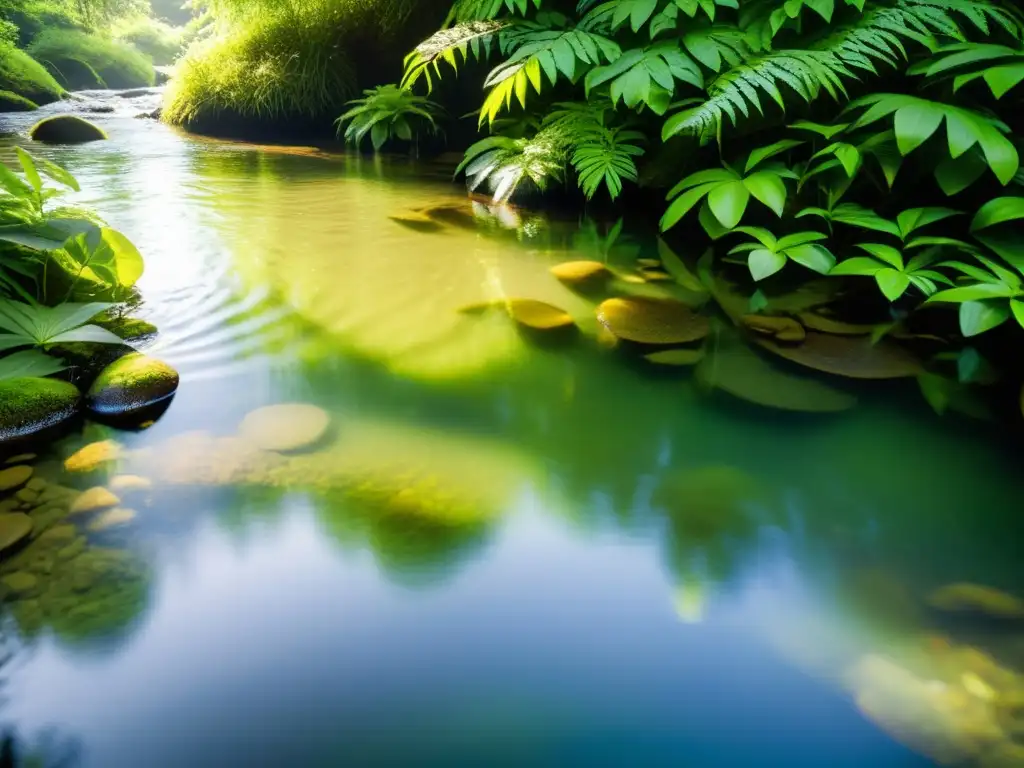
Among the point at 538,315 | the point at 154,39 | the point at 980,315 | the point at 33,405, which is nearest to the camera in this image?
the point at 33,405

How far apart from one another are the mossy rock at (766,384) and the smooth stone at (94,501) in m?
1.71

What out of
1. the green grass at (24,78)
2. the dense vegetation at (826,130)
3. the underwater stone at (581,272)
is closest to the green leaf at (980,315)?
the dense vegetation at (826,130)

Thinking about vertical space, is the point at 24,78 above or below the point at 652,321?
above

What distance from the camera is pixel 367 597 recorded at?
1.29 meters

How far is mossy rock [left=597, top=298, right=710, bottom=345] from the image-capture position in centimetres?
243

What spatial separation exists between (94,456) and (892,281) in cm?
254

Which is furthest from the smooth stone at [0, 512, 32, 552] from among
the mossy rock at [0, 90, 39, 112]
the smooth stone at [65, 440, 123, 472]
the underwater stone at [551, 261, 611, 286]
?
the mossy rock at [0, 90, 39, 112]

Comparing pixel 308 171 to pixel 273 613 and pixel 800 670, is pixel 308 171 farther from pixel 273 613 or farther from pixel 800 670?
pixel 800 670

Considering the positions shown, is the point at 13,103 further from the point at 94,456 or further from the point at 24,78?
the point at 94,456

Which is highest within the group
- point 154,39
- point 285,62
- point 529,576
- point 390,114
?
point 154,39

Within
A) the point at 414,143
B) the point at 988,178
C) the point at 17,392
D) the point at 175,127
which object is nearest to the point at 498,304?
the point at 17,392

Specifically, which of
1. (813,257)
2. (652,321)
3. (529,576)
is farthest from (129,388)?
(813,257)

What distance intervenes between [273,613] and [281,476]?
1.42ft

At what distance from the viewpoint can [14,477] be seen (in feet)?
5.04
